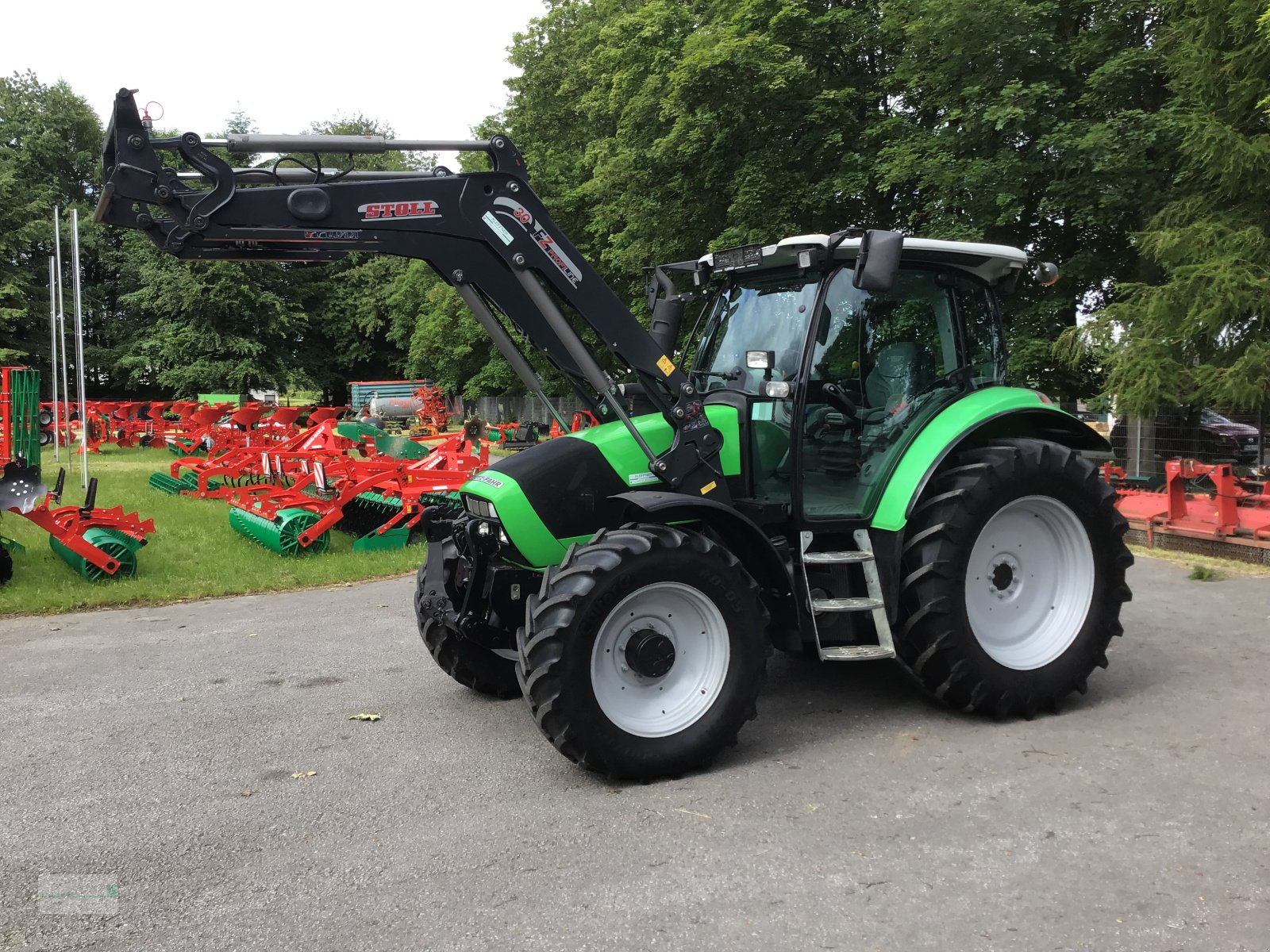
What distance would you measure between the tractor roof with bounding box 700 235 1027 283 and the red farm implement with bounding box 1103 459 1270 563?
3846 mm

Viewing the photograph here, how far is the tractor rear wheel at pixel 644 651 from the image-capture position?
373 cm

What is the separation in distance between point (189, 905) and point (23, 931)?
0.47 meters

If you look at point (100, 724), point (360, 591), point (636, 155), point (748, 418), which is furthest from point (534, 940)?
point (636, 155)

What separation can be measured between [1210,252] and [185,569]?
1158 cm

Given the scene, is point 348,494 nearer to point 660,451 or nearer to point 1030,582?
point 660,451

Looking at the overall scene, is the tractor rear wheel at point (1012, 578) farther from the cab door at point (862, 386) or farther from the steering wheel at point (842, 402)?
the steering wheel at point (842, 402)

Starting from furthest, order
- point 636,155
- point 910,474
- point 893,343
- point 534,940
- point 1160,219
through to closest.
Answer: point 636,155, point 1160,219, point 893,343, point 910,474, point 534,940

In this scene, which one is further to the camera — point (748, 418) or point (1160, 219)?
point (1160, 219)

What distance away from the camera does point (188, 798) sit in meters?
3.86

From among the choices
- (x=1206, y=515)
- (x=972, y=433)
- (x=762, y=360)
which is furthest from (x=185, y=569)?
(x=1206, y=515)

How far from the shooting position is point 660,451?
4402 mm

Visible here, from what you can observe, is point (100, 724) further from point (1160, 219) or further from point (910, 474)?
point (1160, 219)

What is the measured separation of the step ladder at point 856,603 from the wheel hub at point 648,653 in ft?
2.56

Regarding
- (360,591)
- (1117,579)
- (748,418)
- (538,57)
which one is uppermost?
(538,57)
